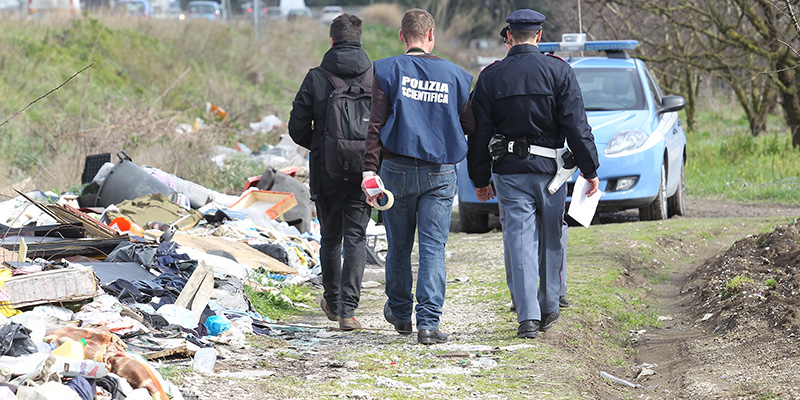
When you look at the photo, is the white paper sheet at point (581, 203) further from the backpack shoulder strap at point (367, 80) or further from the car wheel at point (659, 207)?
the car wheel at point (659, 207)

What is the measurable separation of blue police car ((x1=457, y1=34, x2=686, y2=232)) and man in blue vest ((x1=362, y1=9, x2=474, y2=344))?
462cm

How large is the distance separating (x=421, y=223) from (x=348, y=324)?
101cm

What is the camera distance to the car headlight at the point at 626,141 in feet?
33.0

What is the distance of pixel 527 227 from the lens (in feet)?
18.2

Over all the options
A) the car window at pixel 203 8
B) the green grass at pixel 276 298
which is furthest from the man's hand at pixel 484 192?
the car window at pixel 203 8

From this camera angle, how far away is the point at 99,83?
2177 cm

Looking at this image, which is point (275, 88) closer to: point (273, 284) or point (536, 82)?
point (273, 284)

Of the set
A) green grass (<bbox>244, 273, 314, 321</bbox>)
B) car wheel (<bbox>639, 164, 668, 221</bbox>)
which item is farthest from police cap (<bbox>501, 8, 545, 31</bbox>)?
car wheel (<bbox>639, 164, 668, 221</bbox>)

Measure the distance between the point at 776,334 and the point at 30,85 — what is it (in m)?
17.7

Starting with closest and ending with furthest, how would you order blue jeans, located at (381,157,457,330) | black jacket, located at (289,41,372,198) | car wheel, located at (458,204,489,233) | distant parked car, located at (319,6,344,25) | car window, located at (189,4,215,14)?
1. blue jeans, located at (381,157,457,330)
2. black jacket, located at (289,41,372,198)
3. car wheel, located at (458,204,489,233)
4. car window, located at (189,4,215,14)
5. distant parked car, located at (319,6,344,25)

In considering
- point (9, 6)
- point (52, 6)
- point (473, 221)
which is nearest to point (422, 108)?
point (473, 221)

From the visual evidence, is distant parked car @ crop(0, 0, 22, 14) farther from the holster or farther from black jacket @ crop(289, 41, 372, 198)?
the holster

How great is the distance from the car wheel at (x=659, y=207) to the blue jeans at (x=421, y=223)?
5.55 m

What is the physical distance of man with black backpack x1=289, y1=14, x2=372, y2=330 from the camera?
5.82m
